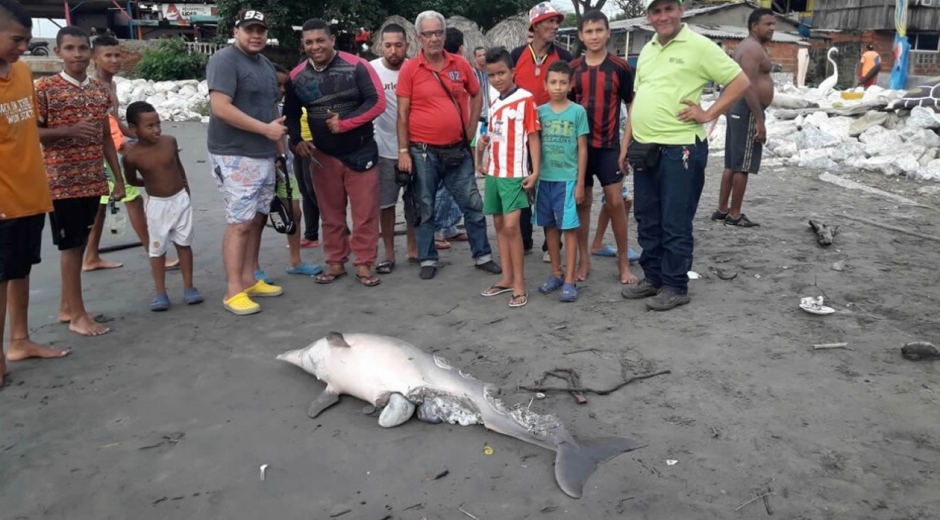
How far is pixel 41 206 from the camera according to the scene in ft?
12.8

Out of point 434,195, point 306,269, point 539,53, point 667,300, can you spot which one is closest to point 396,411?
point 667,300

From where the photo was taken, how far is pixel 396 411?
3379mm

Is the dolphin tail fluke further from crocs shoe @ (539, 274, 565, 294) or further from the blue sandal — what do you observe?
the blue sandal

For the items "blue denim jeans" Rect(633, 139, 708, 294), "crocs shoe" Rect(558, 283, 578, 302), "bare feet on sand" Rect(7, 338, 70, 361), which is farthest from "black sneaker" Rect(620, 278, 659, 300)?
"bare feet on sand" Rect(7, 338, 70, 361)

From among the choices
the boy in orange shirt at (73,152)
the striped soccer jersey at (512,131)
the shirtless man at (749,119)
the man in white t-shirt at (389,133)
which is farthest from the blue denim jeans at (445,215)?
the boy in orange shirt at (73,152)

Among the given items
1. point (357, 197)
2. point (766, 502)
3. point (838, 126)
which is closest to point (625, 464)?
point (766, 502)

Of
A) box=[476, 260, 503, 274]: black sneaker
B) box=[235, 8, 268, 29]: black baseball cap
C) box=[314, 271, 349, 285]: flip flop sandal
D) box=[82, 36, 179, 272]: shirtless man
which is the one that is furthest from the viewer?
box=[476, 260, 503, 274]: black sneaker

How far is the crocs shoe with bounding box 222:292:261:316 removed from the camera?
492 centimetres

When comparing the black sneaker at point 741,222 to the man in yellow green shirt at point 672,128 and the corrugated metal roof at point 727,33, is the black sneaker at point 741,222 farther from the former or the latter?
the corrugated metal roof at point 727,33

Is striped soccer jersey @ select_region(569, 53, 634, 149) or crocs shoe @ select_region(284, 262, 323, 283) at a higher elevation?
striped soccer jersey @ select_region(569, 53, 634, 149)

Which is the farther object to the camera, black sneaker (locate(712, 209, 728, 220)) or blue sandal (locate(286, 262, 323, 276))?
black sneaker (locate(712, 209, 728, 220))

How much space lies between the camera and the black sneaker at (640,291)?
502 centimetres

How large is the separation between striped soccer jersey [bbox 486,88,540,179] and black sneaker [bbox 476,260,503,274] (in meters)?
0.99

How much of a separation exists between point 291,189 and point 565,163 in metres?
2.24
